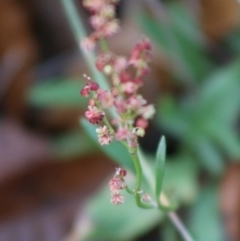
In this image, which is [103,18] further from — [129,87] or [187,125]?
[187,125]

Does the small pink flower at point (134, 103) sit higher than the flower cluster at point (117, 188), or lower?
higher

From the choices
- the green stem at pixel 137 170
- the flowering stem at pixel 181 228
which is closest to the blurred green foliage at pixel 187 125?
the flowering stem at pixel 181 228

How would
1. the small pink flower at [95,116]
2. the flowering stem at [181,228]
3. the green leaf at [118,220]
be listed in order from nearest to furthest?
1. the small pink flower at [95,116]
2. the flowering stem at [181,228]
3. the green leaf at [118,220]

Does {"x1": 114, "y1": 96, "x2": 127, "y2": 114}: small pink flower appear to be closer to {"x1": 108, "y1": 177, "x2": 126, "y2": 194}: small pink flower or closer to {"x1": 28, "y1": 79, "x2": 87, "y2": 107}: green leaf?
{"x1": 108, "y1": 177, "x2": 126, "y2": 194}: small pink flower

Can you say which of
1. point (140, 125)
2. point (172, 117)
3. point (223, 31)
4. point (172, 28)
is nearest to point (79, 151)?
point (172, 117)

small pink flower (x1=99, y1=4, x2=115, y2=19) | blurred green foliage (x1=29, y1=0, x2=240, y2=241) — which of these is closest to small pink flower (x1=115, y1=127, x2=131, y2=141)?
small pink flower (x1=99, y1=4, x2=115, y2=19)

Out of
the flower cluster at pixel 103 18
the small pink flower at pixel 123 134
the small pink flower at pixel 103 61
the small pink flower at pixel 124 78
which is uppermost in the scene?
the flower cluster at pixel 103 18

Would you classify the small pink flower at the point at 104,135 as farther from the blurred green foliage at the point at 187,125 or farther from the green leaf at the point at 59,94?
the green leaf at the point at 59,94
